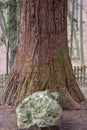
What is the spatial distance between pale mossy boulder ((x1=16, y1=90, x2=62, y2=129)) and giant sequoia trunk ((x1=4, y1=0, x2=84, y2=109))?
1567mm

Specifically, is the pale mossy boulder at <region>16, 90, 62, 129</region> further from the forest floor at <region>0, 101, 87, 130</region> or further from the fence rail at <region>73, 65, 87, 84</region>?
the fence rail at <region>73, 65, 87, 84</region>

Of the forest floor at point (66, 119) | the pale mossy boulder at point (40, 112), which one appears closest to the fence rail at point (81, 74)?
the forest floor at point (66, 119)

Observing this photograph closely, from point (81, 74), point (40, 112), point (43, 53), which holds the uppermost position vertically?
point (43, 53)

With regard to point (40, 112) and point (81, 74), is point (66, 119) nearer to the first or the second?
point (40, 112)

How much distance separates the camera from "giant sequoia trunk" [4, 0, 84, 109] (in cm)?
769

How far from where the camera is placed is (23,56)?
26.0 ft

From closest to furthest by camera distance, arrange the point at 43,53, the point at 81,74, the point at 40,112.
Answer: the point at 40,112 → the point at 43,53 → the point at 81,74

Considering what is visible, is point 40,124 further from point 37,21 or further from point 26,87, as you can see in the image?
point 37,21

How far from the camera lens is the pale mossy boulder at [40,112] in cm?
572

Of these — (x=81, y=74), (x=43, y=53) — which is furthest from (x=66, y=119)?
(x=81, y=74)

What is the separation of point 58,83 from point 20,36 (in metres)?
1.37

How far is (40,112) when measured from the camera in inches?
230

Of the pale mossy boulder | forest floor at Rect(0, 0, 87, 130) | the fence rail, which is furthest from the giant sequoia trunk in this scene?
the fence rail

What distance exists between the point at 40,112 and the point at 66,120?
3.49ft
